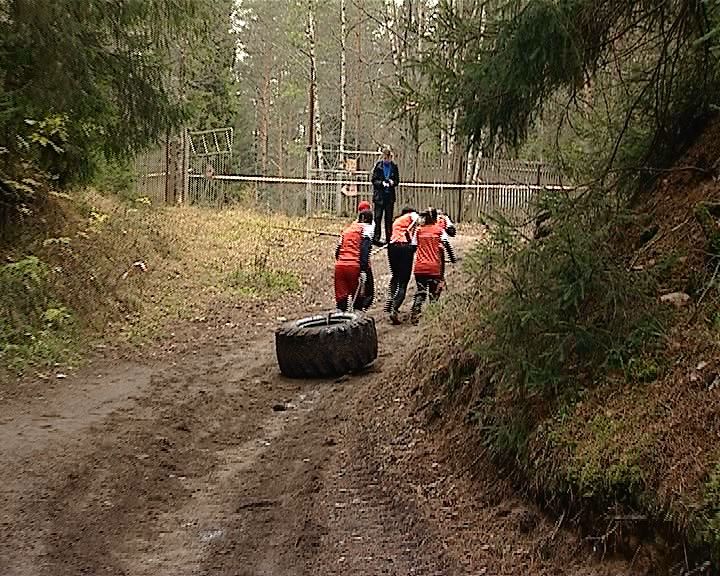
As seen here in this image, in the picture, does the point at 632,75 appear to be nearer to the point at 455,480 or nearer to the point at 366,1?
the point at 455,480

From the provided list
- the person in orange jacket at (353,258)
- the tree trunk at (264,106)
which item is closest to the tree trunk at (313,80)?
the tree trunk at (264,106)

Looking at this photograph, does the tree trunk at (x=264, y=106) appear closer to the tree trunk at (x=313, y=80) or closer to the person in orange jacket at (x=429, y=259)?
the tree trunk at (x=313, y=80)

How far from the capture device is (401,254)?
1403cm

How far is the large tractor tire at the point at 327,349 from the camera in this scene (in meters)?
11.1

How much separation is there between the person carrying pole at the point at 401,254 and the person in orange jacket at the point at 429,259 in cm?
14

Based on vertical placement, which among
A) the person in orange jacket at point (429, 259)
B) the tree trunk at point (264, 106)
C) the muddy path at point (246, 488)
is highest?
the tree trunk at point (264, 106)

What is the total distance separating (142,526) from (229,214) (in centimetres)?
1929

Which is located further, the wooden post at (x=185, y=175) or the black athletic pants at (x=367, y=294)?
the wooden post at (x=185, y=175)

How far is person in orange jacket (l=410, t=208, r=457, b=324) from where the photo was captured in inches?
540

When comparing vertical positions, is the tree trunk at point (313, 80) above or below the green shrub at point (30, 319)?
above

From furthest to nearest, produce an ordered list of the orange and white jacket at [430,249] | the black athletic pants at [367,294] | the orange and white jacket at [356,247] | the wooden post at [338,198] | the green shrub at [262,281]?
Result: the wooden post at [338,198]
the green shrub at [262,281]
the black athletic pants at [367,294]
the orange and white jacket at [430,249]
the orange and white jacket at [356,247]

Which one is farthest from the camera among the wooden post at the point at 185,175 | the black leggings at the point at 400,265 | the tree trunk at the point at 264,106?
the tree trunk at the point at 264,106

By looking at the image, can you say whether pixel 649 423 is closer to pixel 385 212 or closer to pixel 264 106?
pixel 385 212

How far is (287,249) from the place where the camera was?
21.3m
